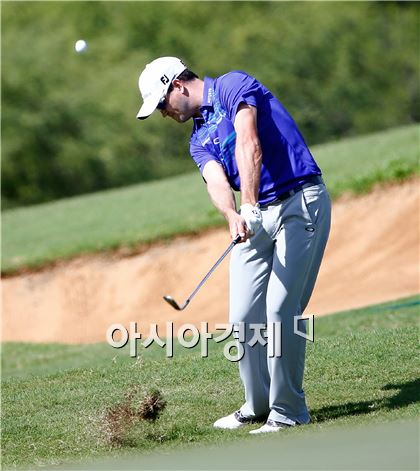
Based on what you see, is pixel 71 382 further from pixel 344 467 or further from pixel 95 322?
pixel 95 322

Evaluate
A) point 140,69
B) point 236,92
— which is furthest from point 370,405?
point 140,69

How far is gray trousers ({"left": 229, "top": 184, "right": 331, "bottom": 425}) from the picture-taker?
7.29 metres

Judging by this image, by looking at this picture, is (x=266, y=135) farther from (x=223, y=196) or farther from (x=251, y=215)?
(x=251, y=215)

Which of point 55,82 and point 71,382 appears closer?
point 71,382

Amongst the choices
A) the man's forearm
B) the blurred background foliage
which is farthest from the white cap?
the blurred background foliage

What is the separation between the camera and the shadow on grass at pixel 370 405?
24.8 ft

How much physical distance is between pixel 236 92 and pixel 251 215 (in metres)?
0.84

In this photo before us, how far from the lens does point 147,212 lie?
69.4 ft

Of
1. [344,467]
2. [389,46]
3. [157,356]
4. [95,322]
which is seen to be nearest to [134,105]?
[389,46]

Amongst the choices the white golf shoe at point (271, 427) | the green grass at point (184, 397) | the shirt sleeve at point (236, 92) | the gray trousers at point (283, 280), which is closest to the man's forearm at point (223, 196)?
the gray trousers at point (283, 280)

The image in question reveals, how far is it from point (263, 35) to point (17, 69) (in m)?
17.5

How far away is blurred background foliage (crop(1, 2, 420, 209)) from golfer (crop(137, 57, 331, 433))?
48.5m

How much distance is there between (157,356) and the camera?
10.7 meters

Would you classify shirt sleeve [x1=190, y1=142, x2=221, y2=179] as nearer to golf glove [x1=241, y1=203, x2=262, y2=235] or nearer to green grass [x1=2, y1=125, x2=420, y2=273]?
golf glove [x1=241, y1=203, x2=262, y2=235]
